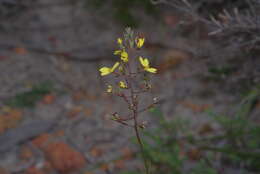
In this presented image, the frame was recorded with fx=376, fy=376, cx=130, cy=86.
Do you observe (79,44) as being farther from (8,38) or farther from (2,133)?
(2,133)

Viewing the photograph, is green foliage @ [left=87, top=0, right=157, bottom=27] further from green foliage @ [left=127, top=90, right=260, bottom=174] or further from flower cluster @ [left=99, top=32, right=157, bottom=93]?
flower cluster @ [left=99, top=32, right=157, bottom=93]

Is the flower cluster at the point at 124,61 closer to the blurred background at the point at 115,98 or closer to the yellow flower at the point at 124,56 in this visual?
the yellow flower at the point at 124,56

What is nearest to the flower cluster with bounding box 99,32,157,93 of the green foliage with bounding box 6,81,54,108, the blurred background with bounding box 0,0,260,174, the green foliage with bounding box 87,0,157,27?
the blurred background with bounding box 0,0,260,174

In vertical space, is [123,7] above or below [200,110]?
above

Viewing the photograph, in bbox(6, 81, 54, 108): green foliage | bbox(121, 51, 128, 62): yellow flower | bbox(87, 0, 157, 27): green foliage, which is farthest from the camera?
bbox(87, 0, 157, 27): green foliage

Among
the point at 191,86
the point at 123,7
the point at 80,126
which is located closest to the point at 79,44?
the point at 123,7

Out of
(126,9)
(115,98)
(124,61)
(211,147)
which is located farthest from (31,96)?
(124,61)

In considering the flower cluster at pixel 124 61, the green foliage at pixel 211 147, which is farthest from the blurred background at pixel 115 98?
the flower cluster at pixel 124 61
